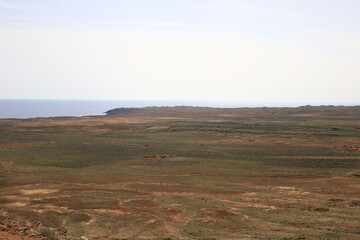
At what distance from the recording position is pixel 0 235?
19.4m

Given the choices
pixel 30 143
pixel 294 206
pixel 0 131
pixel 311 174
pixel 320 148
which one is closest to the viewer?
pixel 294 206

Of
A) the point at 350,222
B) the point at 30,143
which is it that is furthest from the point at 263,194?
the point at 30,143

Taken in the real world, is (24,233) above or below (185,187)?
above

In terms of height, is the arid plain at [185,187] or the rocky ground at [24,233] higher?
the rocky ground at [24,233]

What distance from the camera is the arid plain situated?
30328mm

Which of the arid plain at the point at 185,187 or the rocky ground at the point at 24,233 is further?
the arid plain at the point at 185,187

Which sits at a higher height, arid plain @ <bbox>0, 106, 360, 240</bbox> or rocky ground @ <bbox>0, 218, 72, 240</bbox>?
rocky ground @ <bbox>0, 218, 72, 240</bbox>

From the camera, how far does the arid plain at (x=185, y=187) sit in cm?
3033

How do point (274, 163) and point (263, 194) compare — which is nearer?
point (263, 194)

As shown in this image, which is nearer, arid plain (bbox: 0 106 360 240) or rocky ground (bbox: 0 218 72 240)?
rocky ground (bbox: 0 218 72 240)

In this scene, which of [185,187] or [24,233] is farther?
[185,187]

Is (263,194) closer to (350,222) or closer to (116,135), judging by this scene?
(350,222)

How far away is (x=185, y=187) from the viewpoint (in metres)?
45.3

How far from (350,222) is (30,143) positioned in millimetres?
71082
